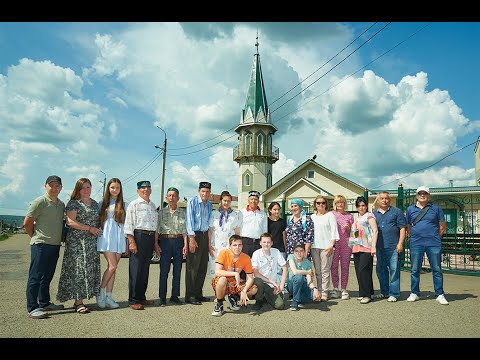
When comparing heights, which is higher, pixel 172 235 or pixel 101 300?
pixel 172 235

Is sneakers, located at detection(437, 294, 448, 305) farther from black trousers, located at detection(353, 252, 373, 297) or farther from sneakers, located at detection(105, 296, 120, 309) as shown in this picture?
sneakers, located at detection(105, 296, 120, 309)

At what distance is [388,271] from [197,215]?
3.64m

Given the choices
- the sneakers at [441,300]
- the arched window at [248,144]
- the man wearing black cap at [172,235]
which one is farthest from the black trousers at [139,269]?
the arched window at [248,144]

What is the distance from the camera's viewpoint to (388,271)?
7082mm

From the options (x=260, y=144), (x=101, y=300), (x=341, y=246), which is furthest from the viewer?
(x=260, y=144)

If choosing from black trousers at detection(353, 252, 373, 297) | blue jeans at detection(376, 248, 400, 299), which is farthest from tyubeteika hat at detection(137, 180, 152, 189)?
blue jeans at detection(376, 248, 400, 299)

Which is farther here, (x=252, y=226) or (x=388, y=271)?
(x=388, y=271)

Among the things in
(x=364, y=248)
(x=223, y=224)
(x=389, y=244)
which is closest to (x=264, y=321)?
(x=223, y=224)

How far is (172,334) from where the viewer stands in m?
4.53

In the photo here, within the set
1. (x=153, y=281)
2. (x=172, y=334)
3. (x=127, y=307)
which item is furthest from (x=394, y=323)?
(x=153, y=281)

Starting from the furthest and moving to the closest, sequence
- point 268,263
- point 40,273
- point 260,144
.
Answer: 1. point 260,144
2. point 268,263
3. point 40,273

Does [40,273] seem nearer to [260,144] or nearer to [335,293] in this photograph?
[335,293]

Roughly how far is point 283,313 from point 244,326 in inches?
39.7

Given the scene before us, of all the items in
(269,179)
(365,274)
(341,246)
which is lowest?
(365,274)
